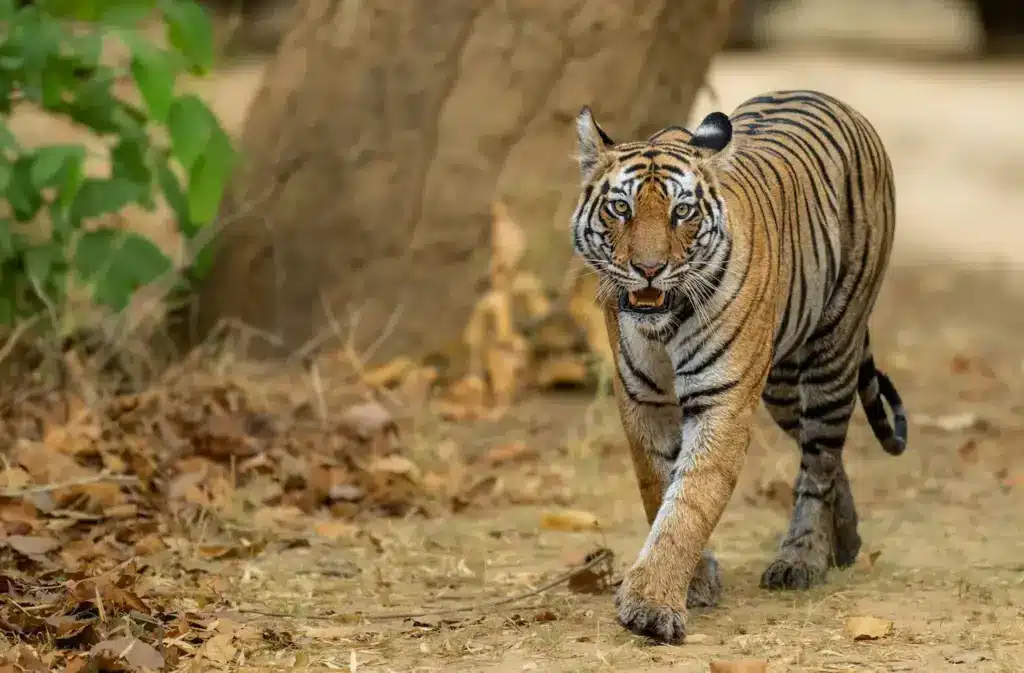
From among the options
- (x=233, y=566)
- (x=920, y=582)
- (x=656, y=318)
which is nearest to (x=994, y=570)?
(x=920, y=582)

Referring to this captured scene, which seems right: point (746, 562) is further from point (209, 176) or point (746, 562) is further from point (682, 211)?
point (209, 176)

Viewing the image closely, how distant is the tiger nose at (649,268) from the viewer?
397cm

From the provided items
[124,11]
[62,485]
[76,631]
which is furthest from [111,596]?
[124,11]

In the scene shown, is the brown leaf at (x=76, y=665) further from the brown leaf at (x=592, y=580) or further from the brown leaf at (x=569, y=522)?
the brown leaf at (x=569, y=522)

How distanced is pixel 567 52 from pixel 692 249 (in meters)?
3.60

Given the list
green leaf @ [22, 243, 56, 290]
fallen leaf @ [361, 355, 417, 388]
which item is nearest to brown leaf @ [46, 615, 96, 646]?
green leaf @ [22, 243, 56, 290]

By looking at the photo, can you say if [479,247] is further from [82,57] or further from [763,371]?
[763,371]

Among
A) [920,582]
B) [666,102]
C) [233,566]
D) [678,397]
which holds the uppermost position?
[666,102]

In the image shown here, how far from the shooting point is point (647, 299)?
160 inches

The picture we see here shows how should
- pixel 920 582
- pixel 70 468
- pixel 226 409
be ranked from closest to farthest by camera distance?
pixel 920 582, pixel 70 468, pixel 226 409

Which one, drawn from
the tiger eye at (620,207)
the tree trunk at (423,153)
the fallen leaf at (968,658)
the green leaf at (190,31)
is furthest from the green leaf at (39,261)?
the fallen leaf at (968,658)

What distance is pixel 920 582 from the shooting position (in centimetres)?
466

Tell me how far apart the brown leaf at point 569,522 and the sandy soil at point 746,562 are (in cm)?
5

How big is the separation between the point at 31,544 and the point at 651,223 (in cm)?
208
